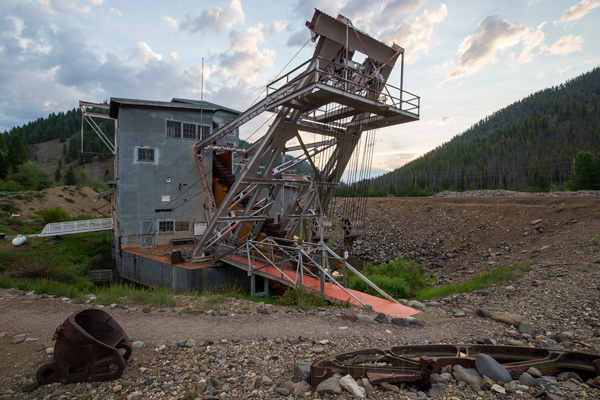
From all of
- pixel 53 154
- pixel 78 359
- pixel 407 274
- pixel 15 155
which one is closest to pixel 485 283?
pixel 407 274

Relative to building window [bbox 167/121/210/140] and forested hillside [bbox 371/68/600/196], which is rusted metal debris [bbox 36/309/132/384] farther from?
forested hillside [bbox 371/68/600/196]

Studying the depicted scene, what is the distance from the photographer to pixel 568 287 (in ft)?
26.4

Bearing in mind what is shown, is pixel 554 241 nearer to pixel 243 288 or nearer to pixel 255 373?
pixel 243 288

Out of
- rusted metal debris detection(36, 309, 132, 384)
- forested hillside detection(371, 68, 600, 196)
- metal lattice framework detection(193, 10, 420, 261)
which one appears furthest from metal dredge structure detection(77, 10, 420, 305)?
forested hillside detection(371, 68, 600, 196)

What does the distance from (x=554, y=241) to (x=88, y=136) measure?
127 meters

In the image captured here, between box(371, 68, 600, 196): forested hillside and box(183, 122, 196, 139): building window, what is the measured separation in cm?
4158

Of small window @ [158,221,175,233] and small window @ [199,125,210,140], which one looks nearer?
small window @ [158,221,175,233]

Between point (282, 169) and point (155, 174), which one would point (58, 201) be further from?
point (282, 169)

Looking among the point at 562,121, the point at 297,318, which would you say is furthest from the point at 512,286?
the point at 562,121

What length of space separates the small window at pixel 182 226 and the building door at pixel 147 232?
1.42 meters

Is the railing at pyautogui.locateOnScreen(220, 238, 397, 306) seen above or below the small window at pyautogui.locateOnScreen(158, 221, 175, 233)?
below

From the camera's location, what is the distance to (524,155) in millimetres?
72438

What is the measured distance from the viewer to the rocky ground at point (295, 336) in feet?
12.8

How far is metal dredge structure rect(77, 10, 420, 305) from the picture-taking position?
10234 millimetres
